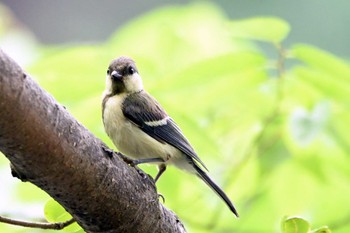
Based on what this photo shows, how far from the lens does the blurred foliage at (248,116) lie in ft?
4.97

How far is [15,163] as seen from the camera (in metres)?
0.89

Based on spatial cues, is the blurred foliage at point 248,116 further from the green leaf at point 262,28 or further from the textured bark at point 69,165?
the textured bark at point 69,165

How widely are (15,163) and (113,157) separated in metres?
0.17

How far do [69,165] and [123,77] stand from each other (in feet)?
2.86

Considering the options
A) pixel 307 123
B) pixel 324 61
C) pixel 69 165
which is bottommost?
pixel 69 165

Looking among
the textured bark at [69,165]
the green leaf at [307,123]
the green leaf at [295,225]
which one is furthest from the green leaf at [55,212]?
the green leaf at [307,123]

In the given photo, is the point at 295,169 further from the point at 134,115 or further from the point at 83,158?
the point at 83,158

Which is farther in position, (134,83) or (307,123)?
(134,83)

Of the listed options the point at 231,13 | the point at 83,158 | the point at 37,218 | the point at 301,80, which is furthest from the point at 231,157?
the point at 231,13

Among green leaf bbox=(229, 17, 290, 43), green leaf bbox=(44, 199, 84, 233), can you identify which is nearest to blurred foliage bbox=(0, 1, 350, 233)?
green leaf bbox=(229, 17, 290, 43)

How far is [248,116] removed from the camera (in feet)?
5.76

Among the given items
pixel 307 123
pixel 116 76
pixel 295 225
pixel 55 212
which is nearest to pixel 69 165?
pixel 55 212

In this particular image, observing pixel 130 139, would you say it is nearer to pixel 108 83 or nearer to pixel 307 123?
pixel 108 83

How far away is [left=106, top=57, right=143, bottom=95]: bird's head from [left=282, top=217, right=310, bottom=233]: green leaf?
742mm
